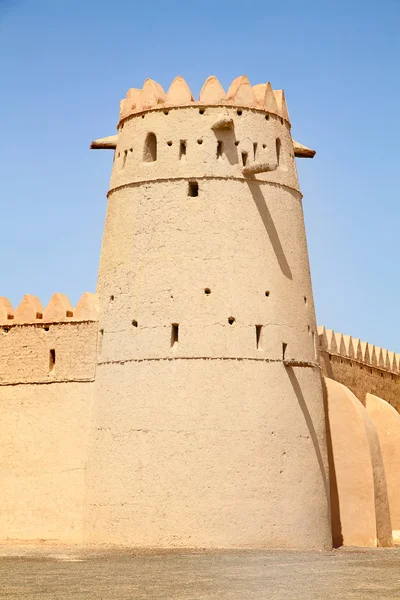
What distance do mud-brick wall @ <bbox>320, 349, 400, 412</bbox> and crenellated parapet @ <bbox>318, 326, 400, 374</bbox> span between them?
0.38 feet

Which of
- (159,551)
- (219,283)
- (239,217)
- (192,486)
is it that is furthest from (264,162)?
(159,551)

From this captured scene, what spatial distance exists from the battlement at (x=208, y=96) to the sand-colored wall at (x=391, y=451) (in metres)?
7.82

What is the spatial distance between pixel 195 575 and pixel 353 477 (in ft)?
25.1

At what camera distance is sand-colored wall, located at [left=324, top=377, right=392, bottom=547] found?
20547mm

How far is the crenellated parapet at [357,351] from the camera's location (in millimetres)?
24555

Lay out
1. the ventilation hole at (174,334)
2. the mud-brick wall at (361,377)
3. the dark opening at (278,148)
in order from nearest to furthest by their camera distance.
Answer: the ventilation hole at (174,334) → the dark opening at (278,148) → the mud-brick wall at (361,377)

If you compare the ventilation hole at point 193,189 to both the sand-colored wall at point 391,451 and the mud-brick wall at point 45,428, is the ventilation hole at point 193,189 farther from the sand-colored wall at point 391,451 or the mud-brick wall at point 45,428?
the sand-colored wall at point 391,451

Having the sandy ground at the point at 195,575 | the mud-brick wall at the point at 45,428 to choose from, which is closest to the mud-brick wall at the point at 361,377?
the mud-brick wall at the point at 45,428

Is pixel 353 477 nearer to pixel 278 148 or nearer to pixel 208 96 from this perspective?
pixel 278 148

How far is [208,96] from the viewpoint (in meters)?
20.0

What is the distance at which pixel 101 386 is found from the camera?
1970 centimetres

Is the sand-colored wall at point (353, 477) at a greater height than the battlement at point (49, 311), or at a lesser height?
lesser

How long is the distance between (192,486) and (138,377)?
7.25 ft

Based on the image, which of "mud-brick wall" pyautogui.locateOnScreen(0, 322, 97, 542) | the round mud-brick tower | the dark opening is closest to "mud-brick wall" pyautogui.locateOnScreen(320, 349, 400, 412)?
the round mud-brick tower
